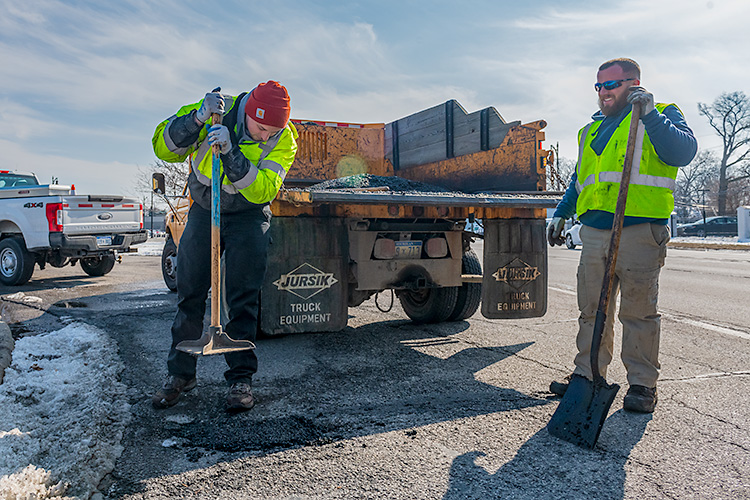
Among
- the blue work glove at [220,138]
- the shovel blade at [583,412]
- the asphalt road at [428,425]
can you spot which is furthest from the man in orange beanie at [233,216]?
the shovel blade at [583,412]

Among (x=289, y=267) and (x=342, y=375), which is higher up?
(x=289, y=267)

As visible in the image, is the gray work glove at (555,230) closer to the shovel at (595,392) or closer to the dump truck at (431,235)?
the dump truck at (431,235)

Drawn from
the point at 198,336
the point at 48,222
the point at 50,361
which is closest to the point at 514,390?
the point at 198,336

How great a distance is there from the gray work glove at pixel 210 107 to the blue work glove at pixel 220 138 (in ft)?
0.39

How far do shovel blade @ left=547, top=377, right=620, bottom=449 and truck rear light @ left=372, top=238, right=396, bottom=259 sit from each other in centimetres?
196

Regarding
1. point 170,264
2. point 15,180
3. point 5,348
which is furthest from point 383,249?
point 15,180

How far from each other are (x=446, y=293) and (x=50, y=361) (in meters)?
3.45

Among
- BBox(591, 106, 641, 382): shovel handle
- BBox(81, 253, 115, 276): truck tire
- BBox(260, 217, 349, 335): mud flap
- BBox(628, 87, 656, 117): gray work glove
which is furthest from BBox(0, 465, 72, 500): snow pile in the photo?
BBox(81, 253, 115, 276): truck tire

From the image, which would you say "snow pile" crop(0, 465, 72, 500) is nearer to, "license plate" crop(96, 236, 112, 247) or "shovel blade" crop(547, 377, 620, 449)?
"shovel blade" crop(547, 377, 620, 449)

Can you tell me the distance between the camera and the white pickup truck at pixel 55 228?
31.3 feet

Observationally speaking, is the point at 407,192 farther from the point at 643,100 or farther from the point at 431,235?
the point at 643,100

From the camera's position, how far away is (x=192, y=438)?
9.25 feet

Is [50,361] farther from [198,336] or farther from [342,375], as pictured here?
[342,375]

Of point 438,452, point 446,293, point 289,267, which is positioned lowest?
point 438,452
